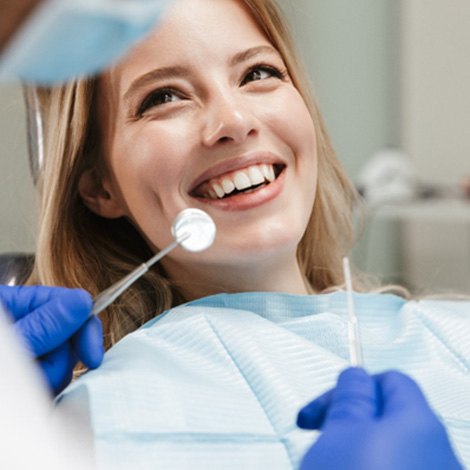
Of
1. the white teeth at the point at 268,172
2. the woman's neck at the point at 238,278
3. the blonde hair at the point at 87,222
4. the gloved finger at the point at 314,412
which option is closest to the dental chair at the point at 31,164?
the blonde hair at the point at 87,222

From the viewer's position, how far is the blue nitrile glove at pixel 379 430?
0.64 m

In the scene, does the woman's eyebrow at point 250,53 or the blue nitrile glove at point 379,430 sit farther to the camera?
the woman's eyebrow at point 250,53

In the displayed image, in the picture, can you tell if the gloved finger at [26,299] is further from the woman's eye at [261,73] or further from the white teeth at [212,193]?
the woman's eye at [261,73]

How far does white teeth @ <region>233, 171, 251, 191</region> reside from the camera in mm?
1131

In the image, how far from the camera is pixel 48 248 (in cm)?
128

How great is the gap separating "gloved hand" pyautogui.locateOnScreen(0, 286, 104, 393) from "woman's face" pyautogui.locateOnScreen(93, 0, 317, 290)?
24 centimetres

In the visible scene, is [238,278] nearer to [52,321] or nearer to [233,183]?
[233,183]

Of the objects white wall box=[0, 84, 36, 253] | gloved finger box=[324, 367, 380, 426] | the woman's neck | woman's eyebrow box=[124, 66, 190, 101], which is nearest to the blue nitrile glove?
gloved finger box=[324, 367, 380, 426]

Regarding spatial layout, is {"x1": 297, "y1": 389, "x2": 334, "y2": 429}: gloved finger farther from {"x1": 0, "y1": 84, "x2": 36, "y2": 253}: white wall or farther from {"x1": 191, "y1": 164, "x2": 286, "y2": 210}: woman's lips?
{"x1": 0, "y1": 84, "x2": 36, "y2": 253}: white wall

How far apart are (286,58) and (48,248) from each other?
50 cm

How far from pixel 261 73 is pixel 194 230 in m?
0.31

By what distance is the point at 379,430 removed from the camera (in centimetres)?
66

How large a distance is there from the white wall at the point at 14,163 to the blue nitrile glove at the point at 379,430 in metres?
0.89

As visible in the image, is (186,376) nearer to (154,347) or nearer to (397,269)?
(154,347)
